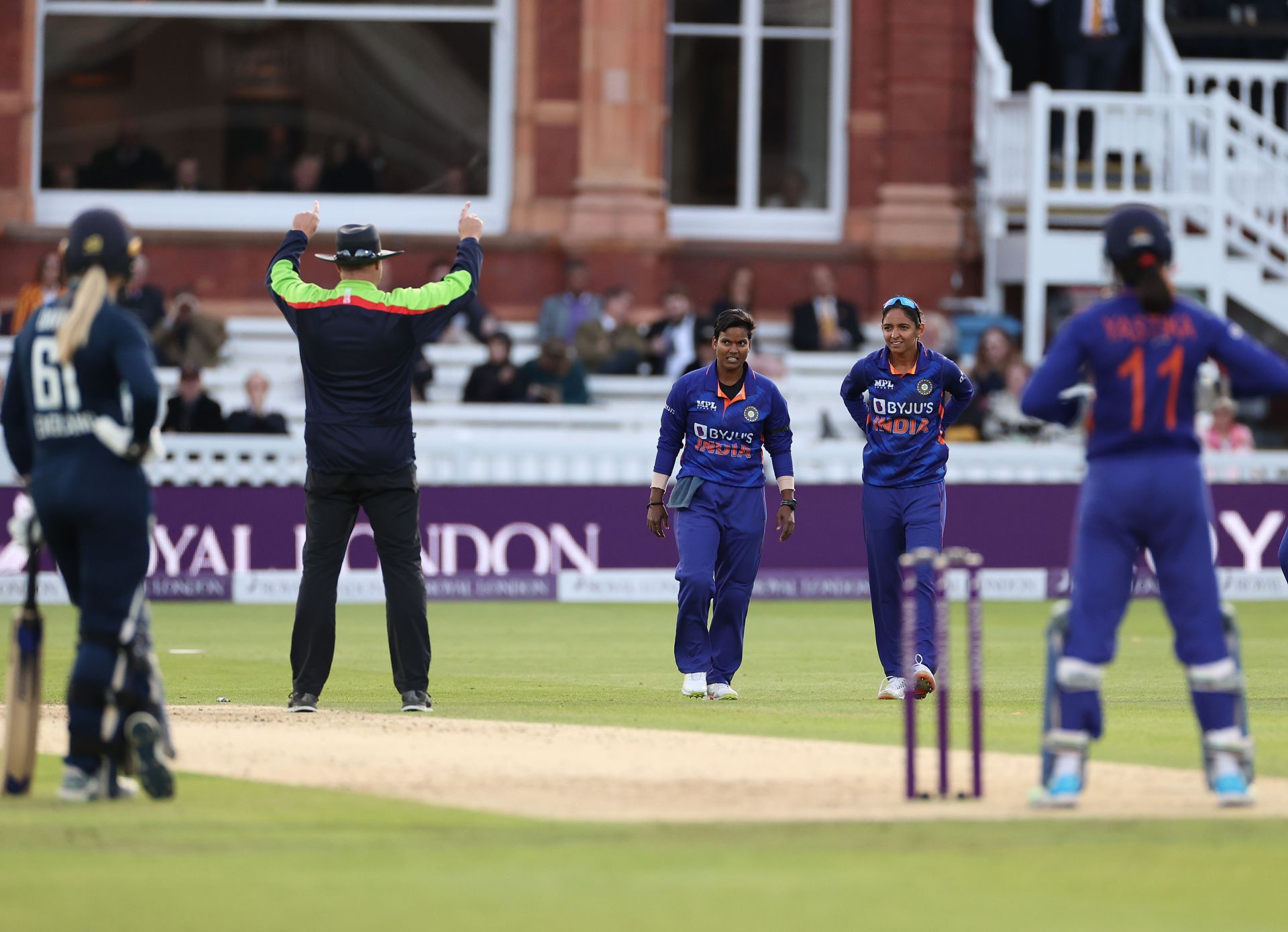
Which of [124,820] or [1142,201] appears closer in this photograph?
[124,820]

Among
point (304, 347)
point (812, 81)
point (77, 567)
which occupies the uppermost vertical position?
point (812, 81)

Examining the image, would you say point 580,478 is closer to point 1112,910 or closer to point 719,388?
point 719,388

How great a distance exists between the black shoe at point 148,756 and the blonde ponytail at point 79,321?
1192 millimetres

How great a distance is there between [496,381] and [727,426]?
1009 centimetres

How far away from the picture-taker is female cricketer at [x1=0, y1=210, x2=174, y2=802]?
7.82 m

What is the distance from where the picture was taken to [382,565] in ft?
35.6

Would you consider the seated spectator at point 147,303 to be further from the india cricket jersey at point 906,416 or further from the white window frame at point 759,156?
the india cricket jersey at point 906,416

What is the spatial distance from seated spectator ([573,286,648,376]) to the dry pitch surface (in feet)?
41.1

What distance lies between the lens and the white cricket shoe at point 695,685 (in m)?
11.9

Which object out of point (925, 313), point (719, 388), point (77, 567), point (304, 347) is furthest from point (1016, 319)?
point (77, 567)

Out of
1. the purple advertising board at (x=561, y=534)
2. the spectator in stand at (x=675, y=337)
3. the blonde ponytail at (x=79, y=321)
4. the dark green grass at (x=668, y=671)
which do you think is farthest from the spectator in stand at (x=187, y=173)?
the blonde ponytail at (x=79, y=321)

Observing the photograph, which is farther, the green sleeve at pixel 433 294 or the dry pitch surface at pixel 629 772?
the green sleeve at pixel 433 294

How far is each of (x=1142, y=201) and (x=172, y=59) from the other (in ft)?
32.4

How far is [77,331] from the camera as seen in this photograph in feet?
25.6
